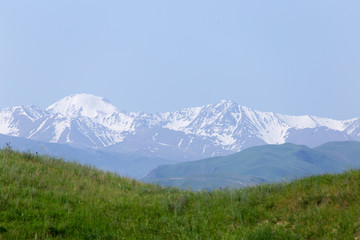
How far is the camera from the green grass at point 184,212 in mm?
11383

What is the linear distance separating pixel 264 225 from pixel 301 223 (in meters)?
1.10

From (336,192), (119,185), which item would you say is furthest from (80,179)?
(336,192)

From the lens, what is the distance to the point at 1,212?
12.0m

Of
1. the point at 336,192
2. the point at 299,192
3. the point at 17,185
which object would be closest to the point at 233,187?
the point at 299,192

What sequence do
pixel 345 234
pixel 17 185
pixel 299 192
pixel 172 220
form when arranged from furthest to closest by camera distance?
pixel 17 185 → pixel 299 192 → pixel 172 220 → pixel 345 234

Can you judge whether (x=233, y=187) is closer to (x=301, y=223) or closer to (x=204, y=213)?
(x=204, y=213)

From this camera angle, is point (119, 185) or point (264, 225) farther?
point (119, 185)

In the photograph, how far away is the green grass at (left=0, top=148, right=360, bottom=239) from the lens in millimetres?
11383

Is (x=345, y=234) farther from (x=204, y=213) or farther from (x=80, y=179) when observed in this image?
(x=80, y=179)

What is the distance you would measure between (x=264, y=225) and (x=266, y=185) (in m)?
4.99

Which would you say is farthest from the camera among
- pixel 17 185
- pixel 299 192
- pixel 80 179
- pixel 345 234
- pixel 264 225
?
pixel 80 179

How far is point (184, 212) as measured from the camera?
14.3 m

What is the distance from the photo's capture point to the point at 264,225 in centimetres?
1188

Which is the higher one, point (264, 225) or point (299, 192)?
point (299, 192)
